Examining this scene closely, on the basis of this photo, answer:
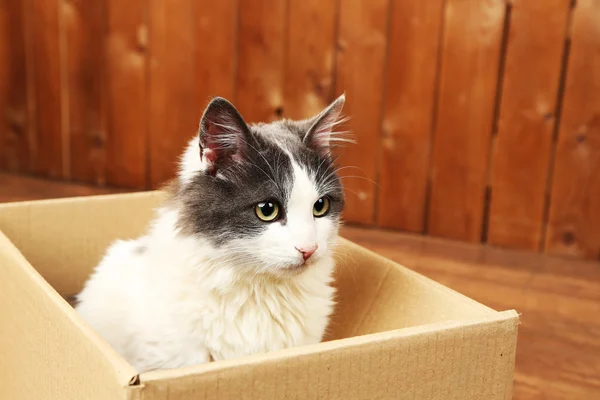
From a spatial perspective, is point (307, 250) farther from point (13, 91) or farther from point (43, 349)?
point (13, 91)

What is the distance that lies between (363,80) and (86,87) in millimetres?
1082

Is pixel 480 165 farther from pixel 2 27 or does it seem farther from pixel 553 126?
pixel 2 27

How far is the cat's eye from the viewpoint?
1.01 m

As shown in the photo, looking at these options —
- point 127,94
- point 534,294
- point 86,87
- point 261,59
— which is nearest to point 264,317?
point 534,294

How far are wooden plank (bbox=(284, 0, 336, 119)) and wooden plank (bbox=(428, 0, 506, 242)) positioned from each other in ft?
1.19

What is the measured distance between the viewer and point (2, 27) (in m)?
2.64

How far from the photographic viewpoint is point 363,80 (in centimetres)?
214

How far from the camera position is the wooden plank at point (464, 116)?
199 centimetres

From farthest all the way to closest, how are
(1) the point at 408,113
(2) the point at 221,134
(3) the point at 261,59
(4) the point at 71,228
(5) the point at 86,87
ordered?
(5) the point at 86,87, (3) the point at 261,59, (1) the point at 408,113, (4) the point at 71,228, (2) the point at 221,134

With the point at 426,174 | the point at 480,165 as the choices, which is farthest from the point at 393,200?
the point at 480,165

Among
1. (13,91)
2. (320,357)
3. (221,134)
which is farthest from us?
(13,91)

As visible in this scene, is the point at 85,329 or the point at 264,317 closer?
the point at 85,329

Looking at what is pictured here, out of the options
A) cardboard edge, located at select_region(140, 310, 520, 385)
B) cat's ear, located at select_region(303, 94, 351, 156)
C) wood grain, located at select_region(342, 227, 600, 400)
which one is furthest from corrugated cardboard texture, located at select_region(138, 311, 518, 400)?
wood grain, located at select_region(342, 227, 600, 400)

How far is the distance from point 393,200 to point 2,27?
1.67m
